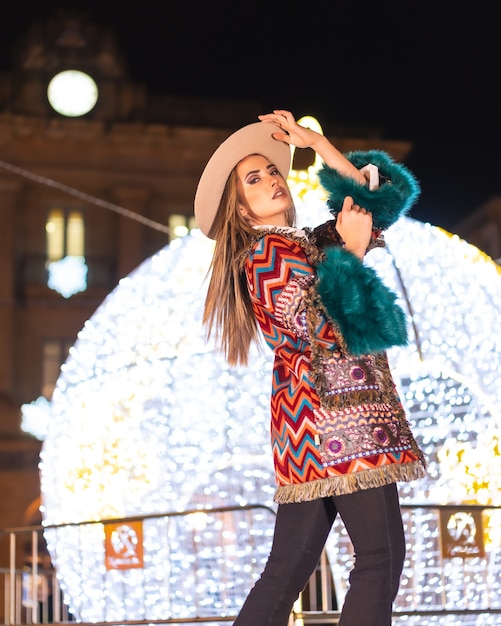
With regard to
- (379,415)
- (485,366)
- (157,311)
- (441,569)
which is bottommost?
(441,569)

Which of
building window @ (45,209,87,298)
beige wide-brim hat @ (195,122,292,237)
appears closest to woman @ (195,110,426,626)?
beige wide-brim hat @ (195,122,292,237)

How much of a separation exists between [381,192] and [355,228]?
0.21m

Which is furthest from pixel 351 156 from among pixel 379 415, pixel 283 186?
pixel 379 415

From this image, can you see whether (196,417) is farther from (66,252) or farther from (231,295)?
(66,252)

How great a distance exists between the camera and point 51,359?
18.7 m

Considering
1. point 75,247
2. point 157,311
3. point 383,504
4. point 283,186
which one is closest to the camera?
point 383,504

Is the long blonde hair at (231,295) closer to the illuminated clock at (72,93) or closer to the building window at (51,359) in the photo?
the building window at (51,359)

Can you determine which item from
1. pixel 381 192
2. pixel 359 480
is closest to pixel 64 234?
pixel 381 192

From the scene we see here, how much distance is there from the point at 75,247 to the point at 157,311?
14637 mm

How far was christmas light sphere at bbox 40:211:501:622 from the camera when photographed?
437cm

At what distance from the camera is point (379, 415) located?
2.52m

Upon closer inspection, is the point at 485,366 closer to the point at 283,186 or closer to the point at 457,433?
the point at 457,433

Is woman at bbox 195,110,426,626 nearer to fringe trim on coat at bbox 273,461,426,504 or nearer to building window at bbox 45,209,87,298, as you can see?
fringe trim on coat at bbox 273,461,426,504

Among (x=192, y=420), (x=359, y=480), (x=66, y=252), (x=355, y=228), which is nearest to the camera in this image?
(x=359, y=480)
